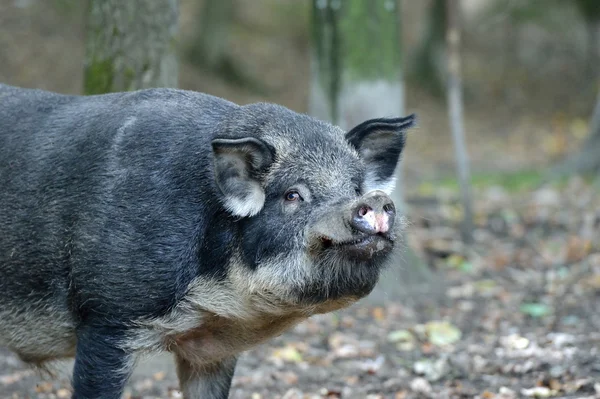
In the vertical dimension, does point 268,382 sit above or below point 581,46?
below

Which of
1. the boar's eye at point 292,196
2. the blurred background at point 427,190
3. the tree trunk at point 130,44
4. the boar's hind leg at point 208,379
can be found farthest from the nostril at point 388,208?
the tree trunk at point 130,44

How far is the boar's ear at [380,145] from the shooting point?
4.83 m

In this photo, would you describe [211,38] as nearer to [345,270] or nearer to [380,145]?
[380,145]

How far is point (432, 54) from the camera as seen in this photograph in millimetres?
23812

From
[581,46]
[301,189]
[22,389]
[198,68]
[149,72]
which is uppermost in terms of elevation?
[581,46]

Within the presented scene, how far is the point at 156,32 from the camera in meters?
6.70

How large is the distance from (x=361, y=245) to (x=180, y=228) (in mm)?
1034

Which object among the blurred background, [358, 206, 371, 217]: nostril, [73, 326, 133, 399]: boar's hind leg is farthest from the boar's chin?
the blurred background

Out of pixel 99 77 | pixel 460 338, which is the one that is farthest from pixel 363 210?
pixel 460 338

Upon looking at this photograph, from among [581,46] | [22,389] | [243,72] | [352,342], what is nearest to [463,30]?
[581,46]

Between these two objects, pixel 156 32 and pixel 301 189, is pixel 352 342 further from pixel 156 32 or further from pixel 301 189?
pixel 301 189

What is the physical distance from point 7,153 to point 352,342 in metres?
3.68

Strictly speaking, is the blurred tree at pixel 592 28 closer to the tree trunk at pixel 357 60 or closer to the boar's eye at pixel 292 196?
the tree trunk at pixel 357 60

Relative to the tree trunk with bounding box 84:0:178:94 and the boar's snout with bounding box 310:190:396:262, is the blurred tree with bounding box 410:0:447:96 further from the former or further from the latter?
the boar's snout with bounding box 310:190:396:262
